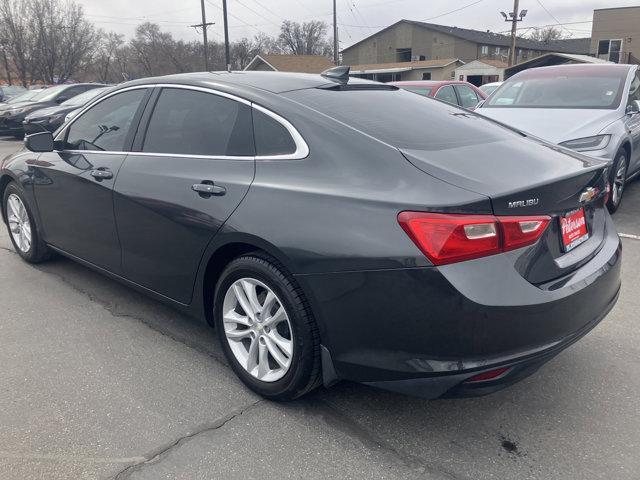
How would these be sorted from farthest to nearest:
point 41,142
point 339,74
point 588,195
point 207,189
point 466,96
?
point 466,96
point 41,142
point 339,74
point 207,189
point 588,195

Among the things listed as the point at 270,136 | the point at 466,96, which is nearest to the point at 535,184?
the point at 270,136

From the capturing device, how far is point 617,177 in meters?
6.03

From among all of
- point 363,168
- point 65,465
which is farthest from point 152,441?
point 363,168

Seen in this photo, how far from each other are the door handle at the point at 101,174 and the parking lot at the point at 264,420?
0.99 metres

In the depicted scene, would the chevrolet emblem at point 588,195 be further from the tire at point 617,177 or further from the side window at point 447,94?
the side window at point 447,94

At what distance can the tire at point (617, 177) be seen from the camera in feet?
19.2

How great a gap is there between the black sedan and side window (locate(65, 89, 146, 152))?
4 cm

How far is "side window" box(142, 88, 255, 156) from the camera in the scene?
2.96 metres

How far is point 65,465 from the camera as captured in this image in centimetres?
237

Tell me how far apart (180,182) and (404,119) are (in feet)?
4.11

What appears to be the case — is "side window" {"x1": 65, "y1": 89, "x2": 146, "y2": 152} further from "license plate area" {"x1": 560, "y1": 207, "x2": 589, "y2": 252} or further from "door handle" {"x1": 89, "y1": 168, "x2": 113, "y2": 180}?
"license plate area" {"x1": 560, "y1": 207, "x2": 589, "y2": 252}

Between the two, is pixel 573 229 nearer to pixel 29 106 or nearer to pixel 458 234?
pixel 458 234

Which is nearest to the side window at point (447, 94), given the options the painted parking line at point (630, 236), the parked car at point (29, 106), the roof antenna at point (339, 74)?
the painted parking line at point (630, 236)

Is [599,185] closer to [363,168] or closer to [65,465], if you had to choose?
[363,168]
